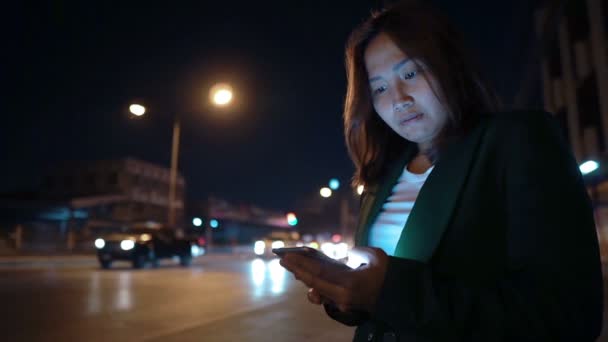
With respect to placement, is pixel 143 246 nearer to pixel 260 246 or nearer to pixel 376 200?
pixel 260 246

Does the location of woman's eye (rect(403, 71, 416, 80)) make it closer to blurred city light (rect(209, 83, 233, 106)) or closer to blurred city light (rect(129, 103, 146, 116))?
blurred city light (rect(129, 103, 146, 116))

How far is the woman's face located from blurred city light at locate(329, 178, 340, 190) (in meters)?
12.2

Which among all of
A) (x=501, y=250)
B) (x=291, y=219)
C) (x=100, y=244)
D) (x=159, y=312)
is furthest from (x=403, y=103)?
(x=100, y=244)

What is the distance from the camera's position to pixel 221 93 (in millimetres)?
11055

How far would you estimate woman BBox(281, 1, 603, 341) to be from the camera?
0.76m

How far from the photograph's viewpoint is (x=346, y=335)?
16.9ft

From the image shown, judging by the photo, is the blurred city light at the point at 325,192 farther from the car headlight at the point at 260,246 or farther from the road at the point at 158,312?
the car headlight at the point at 260,246

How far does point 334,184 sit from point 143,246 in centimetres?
799

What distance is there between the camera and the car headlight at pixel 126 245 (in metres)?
15.3

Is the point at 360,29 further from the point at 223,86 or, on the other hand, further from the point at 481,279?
the point at 223,86

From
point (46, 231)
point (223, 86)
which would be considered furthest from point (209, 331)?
point (46, 231)

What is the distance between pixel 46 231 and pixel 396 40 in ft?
91.3

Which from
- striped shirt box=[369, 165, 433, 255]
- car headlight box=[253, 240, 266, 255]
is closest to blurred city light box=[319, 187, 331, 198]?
car headlight box=[253, 240, 266, 255]

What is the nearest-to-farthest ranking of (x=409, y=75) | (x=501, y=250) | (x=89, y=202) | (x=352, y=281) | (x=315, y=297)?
(x=352, y=281), (x=501, y=250), (x=315, y=297), (x=409, y=75), (x=89, y=202)
